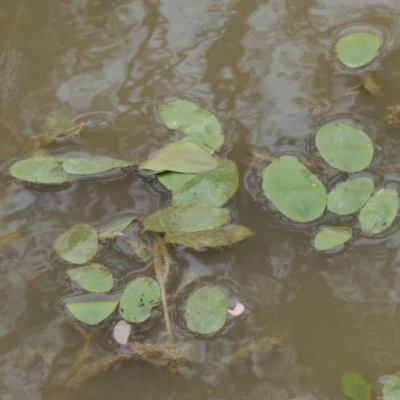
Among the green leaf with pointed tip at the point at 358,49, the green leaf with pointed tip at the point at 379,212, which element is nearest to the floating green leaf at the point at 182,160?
the green leaf with pointed tip at the point at 379,212

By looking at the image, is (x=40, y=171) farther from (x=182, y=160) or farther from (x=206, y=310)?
(x=206, y=310)

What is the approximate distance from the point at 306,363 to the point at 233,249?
342mm

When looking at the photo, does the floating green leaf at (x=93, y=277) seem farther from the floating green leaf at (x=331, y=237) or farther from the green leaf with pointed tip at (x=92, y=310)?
the floating green leaf at (x=331, y=237)

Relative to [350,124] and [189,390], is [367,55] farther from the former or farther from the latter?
[189,390]

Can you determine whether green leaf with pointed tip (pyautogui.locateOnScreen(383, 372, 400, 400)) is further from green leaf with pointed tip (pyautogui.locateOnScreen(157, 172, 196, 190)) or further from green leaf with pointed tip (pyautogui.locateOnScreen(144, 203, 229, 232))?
green leaf with pointed tip (pyautogui.locateOnScreen(157, 172, 196, 190))

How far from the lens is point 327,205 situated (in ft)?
5.32

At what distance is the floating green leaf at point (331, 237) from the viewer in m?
1.57

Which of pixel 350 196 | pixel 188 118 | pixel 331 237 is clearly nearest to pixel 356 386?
pixel 331 237

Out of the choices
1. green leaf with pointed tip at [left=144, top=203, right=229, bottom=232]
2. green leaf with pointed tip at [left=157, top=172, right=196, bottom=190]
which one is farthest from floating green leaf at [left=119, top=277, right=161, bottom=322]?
green leaf with pointed tip at [left=157, top=172, right=196, bottom=190]

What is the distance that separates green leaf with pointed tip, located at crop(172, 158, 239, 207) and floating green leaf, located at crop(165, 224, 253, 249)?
8 cm

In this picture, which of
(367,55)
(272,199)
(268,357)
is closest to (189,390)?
(268,357)

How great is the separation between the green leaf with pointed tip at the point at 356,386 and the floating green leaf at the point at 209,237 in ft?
1.41

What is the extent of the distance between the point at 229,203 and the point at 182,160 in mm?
174

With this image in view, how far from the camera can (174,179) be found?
1.67m
